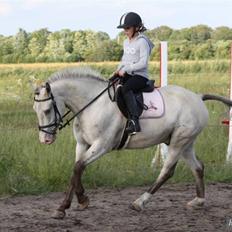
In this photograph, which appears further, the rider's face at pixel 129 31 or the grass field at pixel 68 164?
the grass field at pixel 68 164

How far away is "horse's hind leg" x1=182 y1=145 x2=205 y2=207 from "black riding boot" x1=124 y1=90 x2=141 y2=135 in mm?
1008

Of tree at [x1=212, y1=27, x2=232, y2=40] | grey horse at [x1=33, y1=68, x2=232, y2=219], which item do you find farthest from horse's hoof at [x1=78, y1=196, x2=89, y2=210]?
tree at [x1=212, y1=27, x2=232, y2=40]

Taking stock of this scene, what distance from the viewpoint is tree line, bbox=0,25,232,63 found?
94.4 ft

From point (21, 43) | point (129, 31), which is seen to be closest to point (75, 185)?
point (129, 31)

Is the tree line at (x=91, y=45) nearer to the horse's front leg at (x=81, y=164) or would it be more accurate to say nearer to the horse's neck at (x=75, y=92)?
the horse's neck at (x=75, y=92)

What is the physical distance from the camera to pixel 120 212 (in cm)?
728

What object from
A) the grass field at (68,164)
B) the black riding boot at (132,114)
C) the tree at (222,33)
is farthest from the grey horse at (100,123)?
the tree at (222,33)

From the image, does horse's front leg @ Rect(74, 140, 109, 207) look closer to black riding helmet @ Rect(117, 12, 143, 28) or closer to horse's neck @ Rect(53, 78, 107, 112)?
horse's neck @ Rect(53, 78, 107, 112)

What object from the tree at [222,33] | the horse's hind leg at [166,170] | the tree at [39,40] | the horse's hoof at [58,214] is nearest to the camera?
the horse's hoof at [58,214]

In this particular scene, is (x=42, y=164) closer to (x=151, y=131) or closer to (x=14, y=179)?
(x=14, y=179)

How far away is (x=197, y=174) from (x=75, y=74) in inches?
82.0

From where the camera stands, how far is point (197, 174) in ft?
25.7

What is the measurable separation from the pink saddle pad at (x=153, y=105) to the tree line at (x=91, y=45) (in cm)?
1902

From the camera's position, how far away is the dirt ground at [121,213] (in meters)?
6.50
